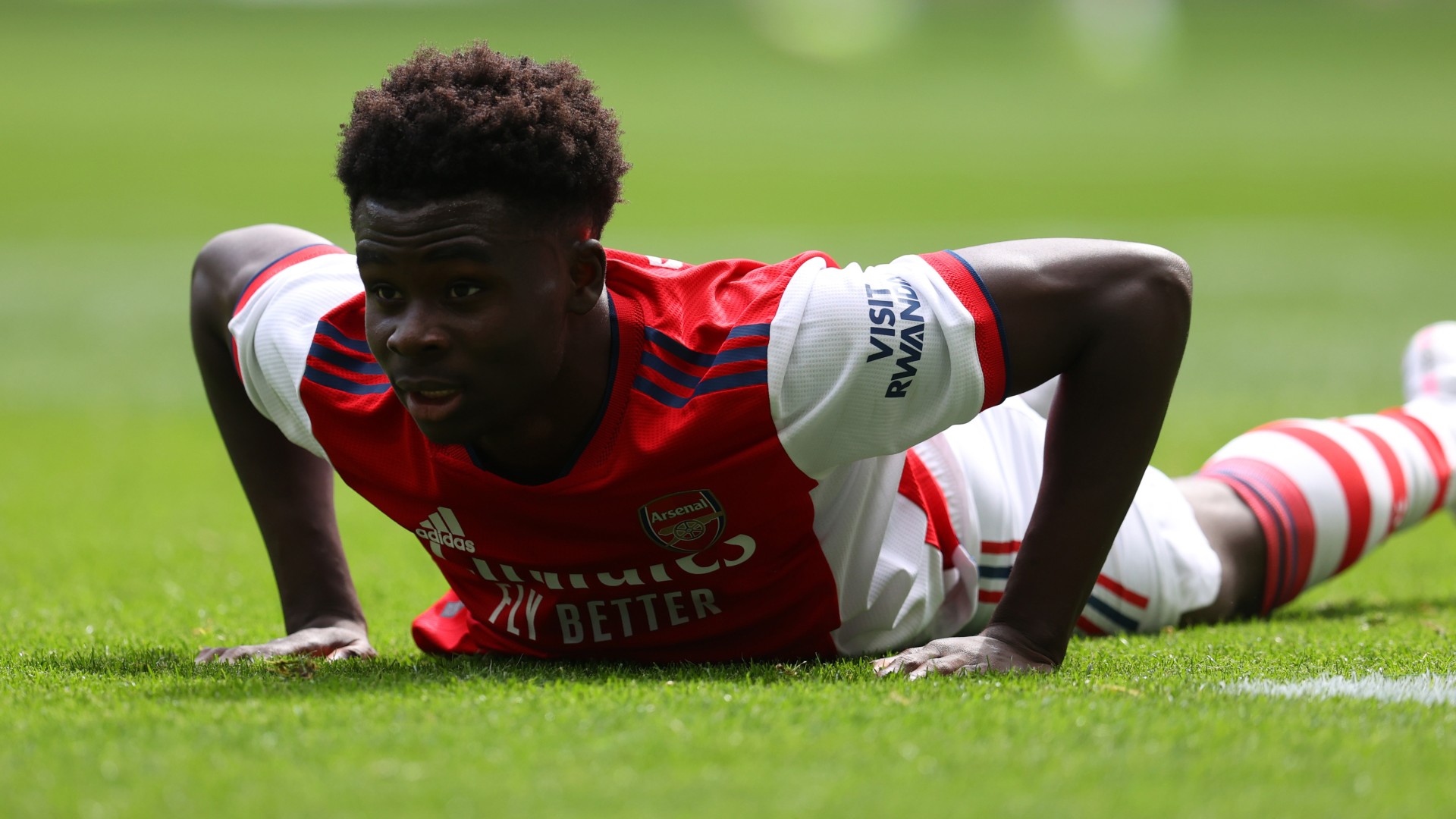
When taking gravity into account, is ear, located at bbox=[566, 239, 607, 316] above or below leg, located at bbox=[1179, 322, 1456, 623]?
above

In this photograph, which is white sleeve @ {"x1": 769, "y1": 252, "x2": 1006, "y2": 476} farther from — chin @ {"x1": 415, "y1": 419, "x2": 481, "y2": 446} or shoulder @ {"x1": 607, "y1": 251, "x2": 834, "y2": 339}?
chin @ {"x1": 415, "y1": 419, "x2": 481, "y2": 446}

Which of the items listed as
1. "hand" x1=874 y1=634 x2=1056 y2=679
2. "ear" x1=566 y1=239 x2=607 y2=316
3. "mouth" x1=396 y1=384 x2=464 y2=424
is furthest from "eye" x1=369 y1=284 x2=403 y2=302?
"hand" x1=874 y1=634 x2=1056 y2=679

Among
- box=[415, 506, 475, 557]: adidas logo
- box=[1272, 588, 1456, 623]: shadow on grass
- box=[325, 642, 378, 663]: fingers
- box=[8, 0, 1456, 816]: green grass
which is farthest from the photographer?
box=[1272, 588, 1456, 623]: shadow on grass

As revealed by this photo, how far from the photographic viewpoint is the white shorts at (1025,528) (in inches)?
139

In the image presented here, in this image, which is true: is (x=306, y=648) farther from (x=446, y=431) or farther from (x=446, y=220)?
(x=446, y=220)

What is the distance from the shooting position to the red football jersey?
2666 mm

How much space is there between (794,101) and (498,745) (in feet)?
103

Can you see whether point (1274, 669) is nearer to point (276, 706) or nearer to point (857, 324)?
point (857, 324)

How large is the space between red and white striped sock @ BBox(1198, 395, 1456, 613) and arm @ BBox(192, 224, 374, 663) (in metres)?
2.43

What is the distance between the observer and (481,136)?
2539 mm

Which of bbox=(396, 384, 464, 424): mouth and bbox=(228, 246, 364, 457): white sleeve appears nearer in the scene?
bbox=(396, 384, 464, 424): mouth

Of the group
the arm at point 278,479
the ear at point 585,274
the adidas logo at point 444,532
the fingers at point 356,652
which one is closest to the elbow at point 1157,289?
the ear at point 585,274

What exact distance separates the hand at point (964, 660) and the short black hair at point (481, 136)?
103 centimetres

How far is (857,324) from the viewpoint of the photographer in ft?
8.67
